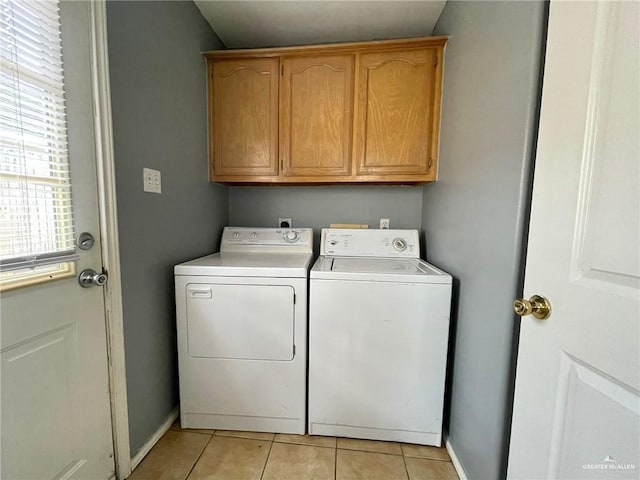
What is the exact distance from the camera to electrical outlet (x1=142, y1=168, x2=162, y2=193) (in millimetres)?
1214

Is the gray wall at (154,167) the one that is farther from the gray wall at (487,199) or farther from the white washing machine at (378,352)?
the gray wall at (487,199)

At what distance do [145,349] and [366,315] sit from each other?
1099 millimetres

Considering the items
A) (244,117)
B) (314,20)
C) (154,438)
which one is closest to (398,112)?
(314,20)

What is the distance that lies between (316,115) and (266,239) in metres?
0.95

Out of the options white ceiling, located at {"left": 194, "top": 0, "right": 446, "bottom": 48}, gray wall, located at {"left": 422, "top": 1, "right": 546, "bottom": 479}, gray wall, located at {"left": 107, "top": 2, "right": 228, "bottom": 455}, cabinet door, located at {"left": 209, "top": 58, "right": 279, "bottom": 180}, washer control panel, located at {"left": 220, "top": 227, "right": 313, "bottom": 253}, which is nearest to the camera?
gray wall, located at {"left": 422, "top": 1, "right": 546, "bottom": 479}

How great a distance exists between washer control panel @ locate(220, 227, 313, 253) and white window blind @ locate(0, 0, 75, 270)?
3.50ft

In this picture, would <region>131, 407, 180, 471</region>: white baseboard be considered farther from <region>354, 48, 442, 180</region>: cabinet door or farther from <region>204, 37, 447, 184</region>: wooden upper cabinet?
<region>354, 48, 442, 180</region>: cabinet door

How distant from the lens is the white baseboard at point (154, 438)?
3.92 feet

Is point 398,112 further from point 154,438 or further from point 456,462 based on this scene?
point 154,438

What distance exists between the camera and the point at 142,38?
1163 millimetres

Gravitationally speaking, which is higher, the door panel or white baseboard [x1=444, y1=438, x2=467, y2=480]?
the door panel

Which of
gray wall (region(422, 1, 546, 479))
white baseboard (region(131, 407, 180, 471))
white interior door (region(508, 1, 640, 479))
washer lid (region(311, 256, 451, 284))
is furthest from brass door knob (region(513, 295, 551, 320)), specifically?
white baseboard (region(131, 407, 180, 471))

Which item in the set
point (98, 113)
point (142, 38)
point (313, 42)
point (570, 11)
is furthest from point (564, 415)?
point (313, 42)

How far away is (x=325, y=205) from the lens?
82.4 inches
